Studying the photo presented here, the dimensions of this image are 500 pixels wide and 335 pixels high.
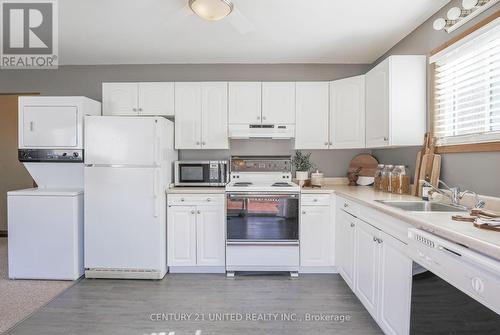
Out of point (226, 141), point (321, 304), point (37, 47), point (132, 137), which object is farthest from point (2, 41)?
point (321, 304)

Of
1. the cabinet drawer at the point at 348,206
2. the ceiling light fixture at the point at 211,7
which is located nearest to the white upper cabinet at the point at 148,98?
the ceiling light fixture at the point at 211,7

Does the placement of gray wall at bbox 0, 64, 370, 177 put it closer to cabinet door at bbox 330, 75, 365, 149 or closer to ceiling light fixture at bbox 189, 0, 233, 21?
cabinet door at bbox 330, 75, 365, 149

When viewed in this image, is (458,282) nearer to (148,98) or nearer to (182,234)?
(182,234)

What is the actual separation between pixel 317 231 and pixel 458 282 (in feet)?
6.02

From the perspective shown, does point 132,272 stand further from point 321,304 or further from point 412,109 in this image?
point 412,109

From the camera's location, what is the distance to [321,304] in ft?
7.93

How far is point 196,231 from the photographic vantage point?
3.02 m

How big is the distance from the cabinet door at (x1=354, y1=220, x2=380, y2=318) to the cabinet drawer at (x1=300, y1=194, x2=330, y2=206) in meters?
0.63

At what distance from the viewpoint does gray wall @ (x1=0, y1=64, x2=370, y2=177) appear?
3594mm

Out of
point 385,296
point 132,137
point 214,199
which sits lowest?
point 385,296

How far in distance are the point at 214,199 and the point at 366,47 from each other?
2339 mm

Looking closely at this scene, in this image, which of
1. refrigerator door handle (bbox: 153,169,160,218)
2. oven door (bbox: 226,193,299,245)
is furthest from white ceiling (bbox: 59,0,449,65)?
oven door (bbox: 226,193,299,245)

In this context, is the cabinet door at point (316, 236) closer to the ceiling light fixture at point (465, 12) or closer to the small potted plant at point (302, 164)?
the small potted plant at point (302, 164)

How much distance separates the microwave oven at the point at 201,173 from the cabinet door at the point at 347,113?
4.46 feet
